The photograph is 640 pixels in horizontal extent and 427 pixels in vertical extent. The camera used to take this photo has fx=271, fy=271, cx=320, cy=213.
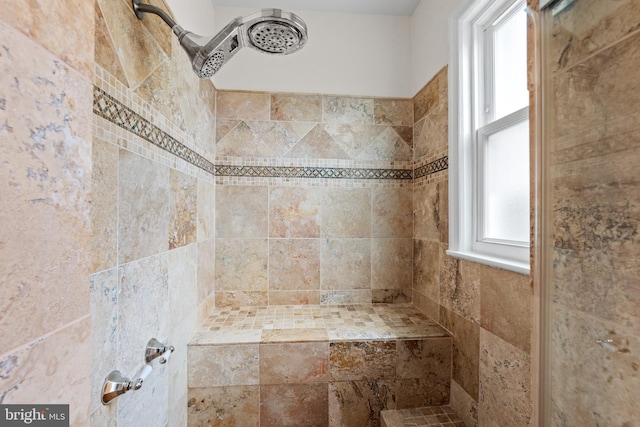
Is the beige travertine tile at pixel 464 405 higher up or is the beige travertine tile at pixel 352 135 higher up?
the beige travertine tile at pixel 352 135

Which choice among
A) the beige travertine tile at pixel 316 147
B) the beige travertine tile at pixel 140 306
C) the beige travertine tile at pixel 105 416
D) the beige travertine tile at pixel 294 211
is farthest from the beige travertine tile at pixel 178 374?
the beige travertine tile at pixel 316 147

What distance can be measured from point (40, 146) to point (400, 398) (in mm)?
1532

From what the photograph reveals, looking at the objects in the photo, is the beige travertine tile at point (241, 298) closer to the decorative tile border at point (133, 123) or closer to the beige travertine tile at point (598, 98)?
the decorative tile border at point (133, 123)

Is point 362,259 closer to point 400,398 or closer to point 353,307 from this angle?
point 353,307

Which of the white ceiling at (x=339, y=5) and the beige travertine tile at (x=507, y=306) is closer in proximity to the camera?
the beige travertine tile at (x=507, y=306)

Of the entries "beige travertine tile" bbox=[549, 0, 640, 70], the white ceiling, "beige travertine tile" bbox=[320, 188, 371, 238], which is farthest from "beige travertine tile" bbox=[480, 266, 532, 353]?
the white ceiling

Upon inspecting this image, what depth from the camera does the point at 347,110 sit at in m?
1.76

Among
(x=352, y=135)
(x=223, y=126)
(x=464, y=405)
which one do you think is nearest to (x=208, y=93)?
(x=223, y=126)

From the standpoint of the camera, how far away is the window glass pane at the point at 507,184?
3.43 feet

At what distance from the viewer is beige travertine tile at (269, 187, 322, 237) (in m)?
1.73

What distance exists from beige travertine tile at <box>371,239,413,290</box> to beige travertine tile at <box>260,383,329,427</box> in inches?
28.6

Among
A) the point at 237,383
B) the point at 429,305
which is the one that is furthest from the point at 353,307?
the point at 237,383

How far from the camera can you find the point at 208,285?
5.12 feet

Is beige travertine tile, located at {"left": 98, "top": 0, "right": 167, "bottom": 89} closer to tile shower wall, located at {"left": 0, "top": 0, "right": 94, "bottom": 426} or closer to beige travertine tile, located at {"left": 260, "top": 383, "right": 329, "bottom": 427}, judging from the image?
tile shower wall, located at {"left": 0, "top": 0, "right": 94, "bottom": 426}
